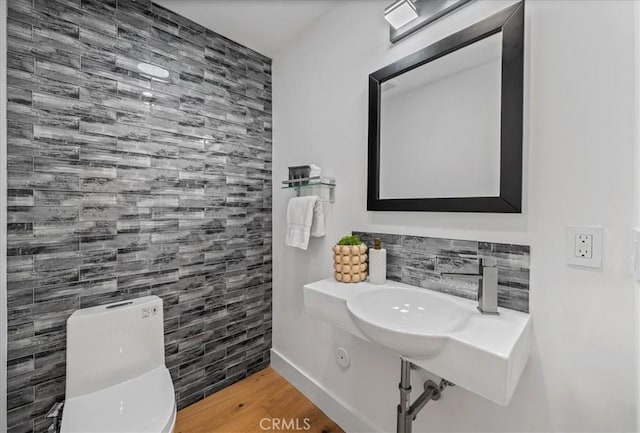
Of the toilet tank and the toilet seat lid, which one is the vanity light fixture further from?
the toilet seat lid

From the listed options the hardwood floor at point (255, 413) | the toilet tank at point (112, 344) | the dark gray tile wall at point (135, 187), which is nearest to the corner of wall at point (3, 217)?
the dark gray tile wall at point (135, 187)

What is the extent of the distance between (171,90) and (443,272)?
1.78 m

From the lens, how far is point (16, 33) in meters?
1.27

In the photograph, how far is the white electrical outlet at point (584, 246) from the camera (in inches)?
34.3

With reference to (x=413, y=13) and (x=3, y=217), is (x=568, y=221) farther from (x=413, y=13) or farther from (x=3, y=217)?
(x=3, y=217)

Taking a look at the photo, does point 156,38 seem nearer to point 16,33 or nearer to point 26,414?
point 16,33

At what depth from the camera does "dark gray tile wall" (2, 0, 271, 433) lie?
131 cm

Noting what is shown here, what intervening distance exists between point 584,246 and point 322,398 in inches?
61.4

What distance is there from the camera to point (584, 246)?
0.89 metres

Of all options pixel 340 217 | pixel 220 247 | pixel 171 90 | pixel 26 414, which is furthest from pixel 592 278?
pixel 26 414

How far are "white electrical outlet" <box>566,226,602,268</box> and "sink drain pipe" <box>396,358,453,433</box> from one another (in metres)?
0.65

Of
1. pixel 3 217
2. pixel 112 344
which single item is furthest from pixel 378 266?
pixel 3 217

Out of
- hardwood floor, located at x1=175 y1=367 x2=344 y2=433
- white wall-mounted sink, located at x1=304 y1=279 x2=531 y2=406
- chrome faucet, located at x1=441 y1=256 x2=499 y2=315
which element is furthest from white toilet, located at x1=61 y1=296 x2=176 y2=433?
chrome faucet, located at x1=441 y1=256 x2=499 y2=315

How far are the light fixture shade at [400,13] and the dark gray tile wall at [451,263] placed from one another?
987mm
